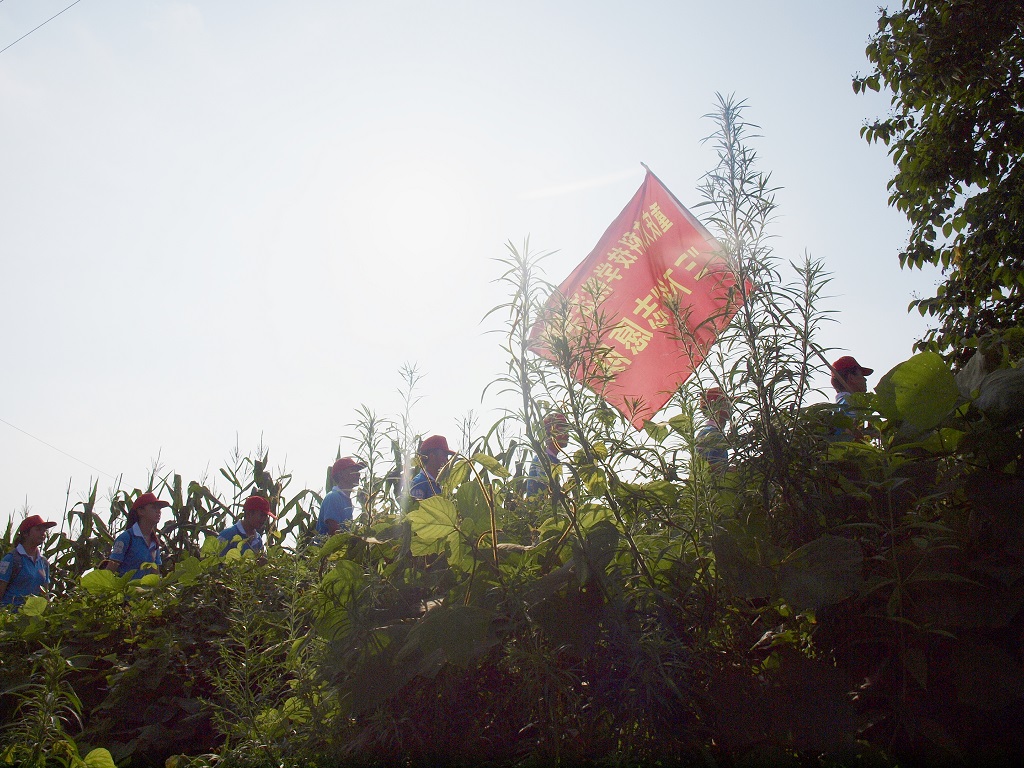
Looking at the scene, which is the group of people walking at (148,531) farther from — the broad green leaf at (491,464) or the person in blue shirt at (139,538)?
the broad green leaf at (491,464)

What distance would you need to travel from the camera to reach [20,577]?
5.02 meters

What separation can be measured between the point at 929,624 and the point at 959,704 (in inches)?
4.1

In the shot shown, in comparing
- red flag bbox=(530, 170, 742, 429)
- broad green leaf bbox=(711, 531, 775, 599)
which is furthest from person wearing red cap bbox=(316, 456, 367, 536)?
broad green leaf bbox=(711, 531, 775, 599)

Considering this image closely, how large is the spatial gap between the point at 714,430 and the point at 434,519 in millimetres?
548

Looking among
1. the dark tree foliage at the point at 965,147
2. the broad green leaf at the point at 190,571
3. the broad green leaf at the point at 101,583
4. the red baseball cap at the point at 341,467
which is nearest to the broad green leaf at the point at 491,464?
the broad green leaf at the point at 190,571

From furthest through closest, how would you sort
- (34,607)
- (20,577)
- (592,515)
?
(20,577) < (34,607) < (592,515)

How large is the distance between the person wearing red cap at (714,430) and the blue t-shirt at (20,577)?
508cm

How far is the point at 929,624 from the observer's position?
94 cm

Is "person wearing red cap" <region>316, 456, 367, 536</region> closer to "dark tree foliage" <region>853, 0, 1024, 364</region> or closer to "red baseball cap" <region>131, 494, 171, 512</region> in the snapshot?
"red baseball cap" <region>131, 494, 171, 512</region>

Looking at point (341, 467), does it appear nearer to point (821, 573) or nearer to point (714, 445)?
point (714, 445)

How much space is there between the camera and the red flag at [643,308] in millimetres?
1273

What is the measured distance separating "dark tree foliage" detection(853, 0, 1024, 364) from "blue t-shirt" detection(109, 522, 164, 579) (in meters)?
5.76

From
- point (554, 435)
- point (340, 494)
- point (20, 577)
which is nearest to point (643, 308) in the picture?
point (554, 435)

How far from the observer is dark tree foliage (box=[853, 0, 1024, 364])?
4793mm
